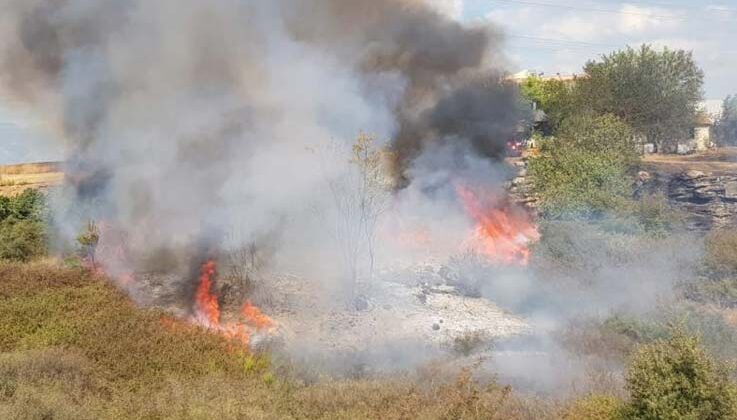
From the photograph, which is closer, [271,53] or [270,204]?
[270,204]

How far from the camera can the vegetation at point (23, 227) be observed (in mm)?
21406

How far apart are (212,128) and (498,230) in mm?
11094

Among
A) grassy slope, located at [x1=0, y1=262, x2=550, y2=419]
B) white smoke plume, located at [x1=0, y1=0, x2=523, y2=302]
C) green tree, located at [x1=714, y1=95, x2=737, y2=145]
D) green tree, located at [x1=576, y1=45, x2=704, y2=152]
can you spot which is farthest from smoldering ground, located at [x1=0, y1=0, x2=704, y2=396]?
green tree, located at [x1=714, y1=95, x2=737, y2=145]

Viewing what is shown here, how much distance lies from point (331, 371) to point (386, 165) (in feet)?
37.0

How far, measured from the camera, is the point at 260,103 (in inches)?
837

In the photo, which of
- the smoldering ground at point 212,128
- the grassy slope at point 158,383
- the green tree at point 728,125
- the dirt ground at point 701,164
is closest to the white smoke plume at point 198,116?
the smoldering ground at point 212,128

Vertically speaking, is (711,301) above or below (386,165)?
below

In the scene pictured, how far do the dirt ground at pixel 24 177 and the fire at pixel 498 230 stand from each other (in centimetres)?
1977

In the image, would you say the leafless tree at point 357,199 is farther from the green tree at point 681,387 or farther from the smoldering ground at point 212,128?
the green tree at point 681,387

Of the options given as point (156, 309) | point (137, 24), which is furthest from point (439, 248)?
point (137, 24)

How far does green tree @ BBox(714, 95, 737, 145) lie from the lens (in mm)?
48062

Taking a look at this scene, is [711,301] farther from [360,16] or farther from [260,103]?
[360,16]

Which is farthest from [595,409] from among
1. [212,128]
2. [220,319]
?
[212,128]

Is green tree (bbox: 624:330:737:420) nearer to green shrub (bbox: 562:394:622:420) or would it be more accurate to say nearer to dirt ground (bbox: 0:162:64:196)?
green shrub (bbox: 562:394:622:420)
